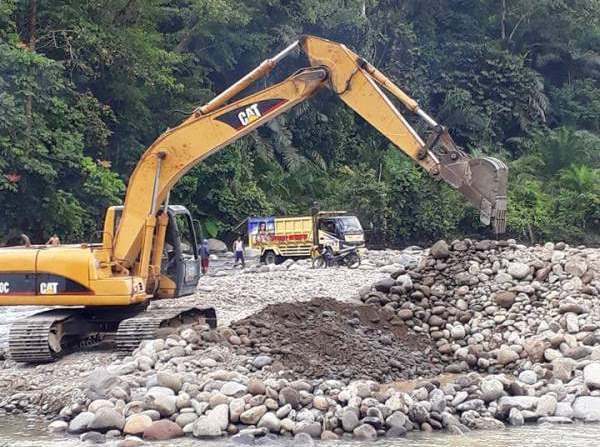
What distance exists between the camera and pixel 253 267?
33.5m

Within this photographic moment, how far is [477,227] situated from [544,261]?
30587 mm

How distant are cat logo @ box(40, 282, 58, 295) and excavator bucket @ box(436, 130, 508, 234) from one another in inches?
236

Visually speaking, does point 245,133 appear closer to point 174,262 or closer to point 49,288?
point 174,262

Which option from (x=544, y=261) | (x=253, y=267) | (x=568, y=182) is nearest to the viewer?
(x=544, y=261)

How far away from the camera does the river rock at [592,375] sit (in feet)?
44.1

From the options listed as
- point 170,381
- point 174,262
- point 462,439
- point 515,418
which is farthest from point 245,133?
point 462,439

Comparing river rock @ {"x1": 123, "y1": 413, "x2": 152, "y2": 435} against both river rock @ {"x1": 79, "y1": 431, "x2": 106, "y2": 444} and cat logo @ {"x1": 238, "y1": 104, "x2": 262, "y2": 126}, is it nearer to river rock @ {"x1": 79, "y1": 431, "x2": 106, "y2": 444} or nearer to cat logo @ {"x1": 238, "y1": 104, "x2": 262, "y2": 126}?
river rock @ {"x1": 79, "y1": 431, "x2": 106, "y2": 444}

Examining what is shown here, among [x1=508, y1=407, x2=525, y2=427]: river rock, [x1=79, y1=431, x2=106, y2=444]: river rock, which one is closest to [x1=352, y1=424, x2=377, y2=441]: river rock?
[x1=508, y1=407, x2=525, y2=427]: river rock

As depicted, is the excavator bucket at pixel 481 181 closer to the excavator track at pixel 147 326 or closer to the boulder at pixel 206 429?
the excavator track at pixel 147 326

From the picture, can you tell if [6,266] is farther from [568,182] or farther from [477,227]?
[568,182]

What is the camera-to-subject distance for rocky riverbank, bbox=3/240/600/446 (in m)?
12.2

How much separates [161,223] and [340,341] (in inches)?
146

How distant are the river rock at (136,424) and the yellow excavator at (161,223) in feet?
10.3

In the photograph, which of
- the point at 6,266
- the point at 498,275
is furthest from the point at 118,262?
the point at 498,275
